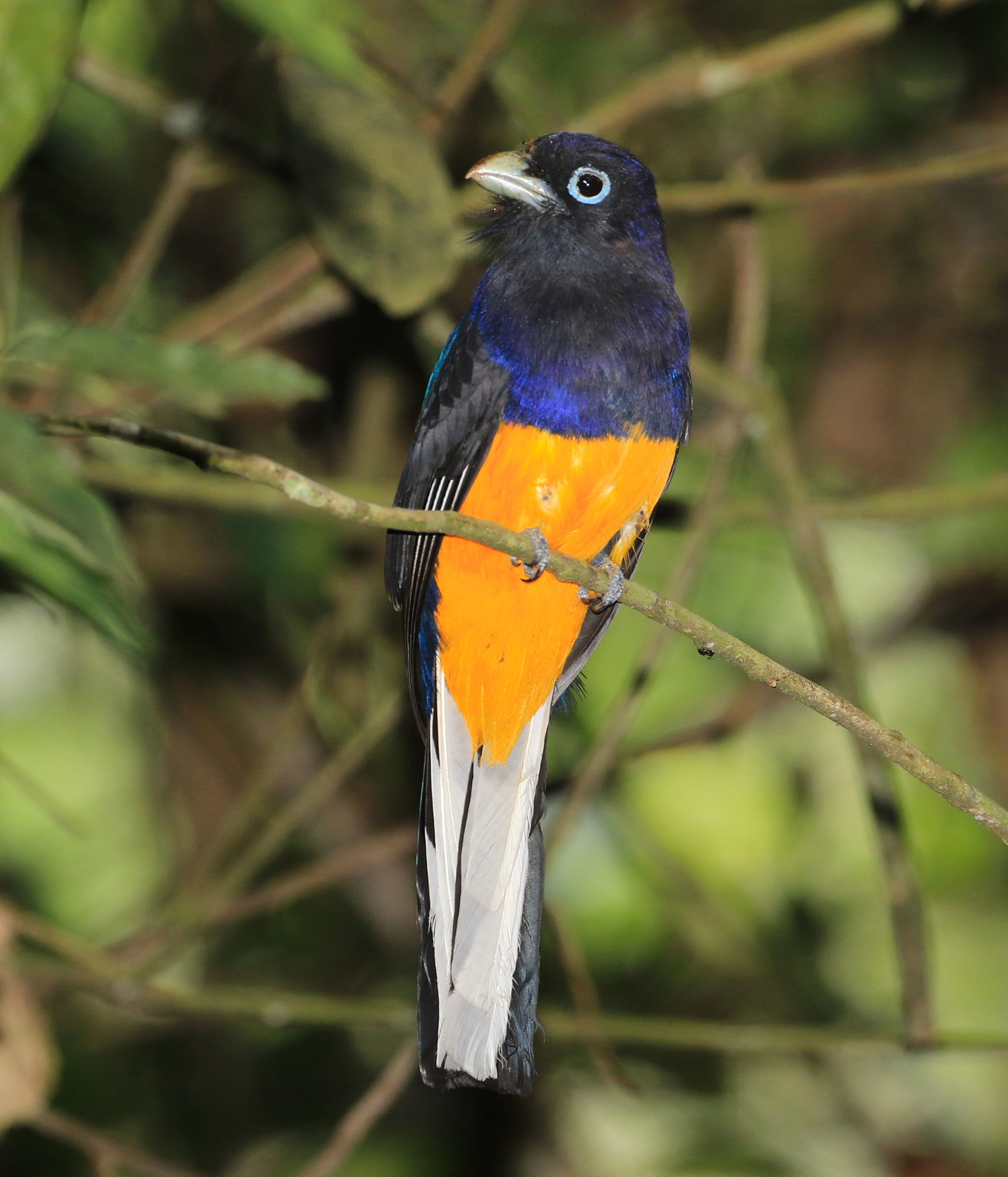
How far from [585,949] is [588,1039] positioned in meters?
1.14

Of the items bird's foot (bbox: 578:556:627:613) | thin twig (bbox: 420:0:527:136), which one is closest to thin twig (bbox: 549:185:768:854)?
bird's foot (bbox: 578:556:627:613)

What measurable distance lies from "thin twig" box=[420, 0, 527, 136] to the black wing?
111cm

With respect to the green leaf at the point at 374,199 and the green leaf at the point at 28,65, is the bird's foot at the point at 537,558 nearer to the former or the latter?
the green leaf at the point at 374,199

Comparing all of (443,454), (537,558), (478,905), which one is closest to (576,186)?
(443,454)

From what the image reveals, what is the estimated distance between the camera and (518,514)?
2.88 metres

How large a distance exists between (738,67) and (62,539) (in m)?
2.63

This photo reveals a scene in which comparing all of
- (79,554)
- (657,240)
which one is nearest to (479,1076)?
(79,554)

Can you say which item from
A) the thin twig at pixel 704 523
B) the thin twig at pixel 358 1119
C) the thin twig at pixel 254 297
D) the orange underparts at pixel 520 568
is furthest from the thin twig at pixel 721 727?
the thin twig at pixel 254 297

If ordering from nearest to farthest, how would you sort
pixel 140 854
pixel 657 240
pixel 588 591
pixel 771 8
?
1. pixel 588 591
2. pixel 657 240
3. pixel 140 854
4. pixel 771 8

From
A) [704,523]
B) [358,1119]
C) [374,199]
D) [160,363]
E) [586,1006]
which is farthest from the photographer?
[586,1006]

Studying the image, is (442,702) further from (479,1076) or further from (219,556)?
(219,556)

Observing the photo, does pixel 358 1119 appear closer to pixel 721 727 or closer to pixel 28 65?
pixel 721 727

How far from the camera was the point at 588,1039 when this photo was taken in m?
3.56

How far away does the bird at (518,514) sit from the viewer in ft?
9.09
